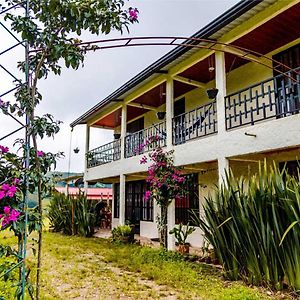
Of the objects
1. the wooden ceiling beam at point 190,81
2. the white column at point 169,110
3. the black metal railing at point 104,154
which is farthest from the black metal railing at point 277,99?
the black metal railing at point 104,154

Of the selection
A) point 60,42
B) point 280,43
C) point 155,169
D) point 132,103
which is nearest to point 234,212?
point 155,169

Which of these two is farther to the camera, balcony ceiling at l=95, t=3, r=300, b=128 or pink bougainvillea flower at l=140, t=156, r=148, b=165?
pink bougainvillea flower at l=140, t=156, r=148, b=165

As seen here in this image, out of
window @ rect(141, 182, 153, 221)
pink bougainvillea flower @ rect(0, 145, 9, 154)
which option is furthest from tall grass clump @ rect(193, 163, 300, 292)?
window @ rect(141, 182, 153, 221)

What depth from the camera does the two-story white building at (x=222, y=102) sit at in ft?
24.1

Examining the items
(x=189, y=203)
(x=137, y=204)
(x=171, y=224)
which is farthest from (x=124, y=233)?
(x=137, y=204)

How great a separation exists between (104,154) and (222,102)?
9429 mm

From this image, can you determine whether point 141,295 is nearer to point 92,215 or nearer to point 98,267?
point 98,267

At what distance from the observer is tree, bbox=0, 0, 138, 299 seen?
3.62 meters

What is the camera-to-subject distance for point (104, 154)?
667 inches

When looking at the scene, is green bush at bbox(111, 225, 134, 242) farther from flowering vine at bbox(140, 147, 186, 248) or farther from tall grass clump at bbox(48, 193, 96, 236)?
tall grass clump at bbox(48, 193, 96, 236)

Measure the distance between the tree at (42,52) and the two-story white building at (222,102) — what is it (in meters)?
2.14

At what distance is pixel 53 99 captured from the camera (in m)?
6.33

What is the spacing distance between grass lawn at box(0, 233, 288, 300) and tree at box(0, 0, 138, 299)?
9.27 ft

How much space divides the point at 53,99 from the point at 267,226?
4571 mm
